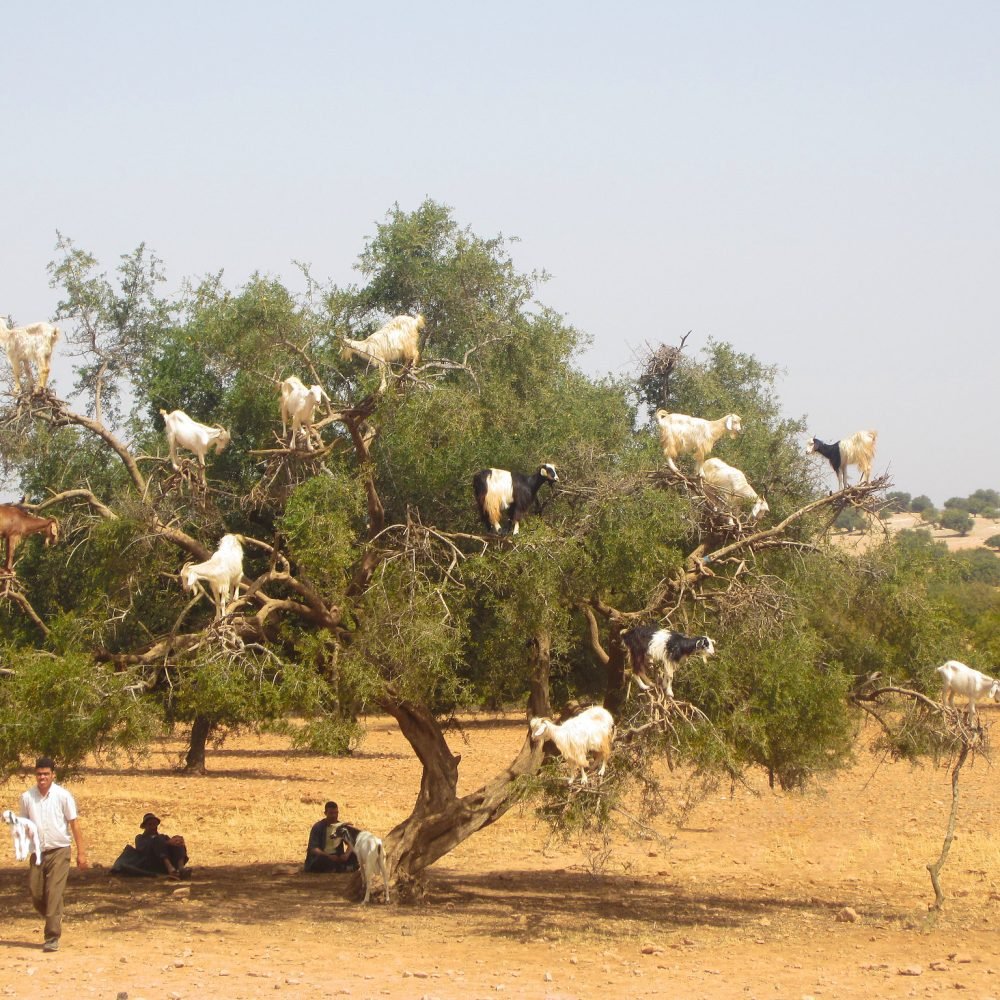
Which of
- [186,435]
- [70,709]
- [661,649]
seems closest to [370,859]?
[70,709]

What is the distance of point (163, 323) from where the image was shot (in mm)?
14445

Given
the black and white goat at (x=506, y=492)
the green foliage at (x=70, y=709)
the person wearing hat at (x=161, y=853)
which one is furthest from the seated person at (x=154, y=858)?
the black and white goat at (x=506, y=492)

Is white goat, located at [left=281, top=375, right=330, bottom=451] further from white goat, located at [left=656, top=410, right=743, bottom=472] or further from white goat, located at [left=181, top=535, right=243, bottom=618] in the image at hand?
white goat, located at [left=656, top=410, right=743, bottom=472]

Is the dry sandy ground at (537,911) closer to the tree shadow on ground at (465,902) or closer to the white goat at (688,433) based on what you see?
the tree shadow on ground at (465,902)

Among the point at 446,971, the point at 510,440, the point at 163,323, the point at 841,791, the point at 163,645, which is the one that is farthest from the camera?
the point at 841,791

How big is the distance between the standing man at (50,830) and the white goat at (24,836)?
0.14 feet

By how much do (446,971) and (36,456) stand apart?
646cm

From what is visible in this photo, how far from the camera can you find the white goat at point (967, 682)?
434 inches

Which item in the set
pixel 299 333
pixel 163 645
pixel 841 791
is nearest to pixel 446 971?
pixel 163 645

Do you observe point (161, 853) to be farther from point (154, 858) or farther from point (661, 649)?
point (661, 649)

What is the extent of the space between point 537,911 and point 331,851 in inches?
112

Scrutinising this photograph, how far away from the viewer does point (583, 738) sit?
10188 mm

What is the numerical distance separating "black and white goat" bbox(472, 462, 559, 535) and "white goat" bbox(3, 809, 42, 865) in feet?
13.5

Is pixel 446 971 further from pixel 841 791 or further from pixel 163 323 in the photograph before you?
pixel 841 791
